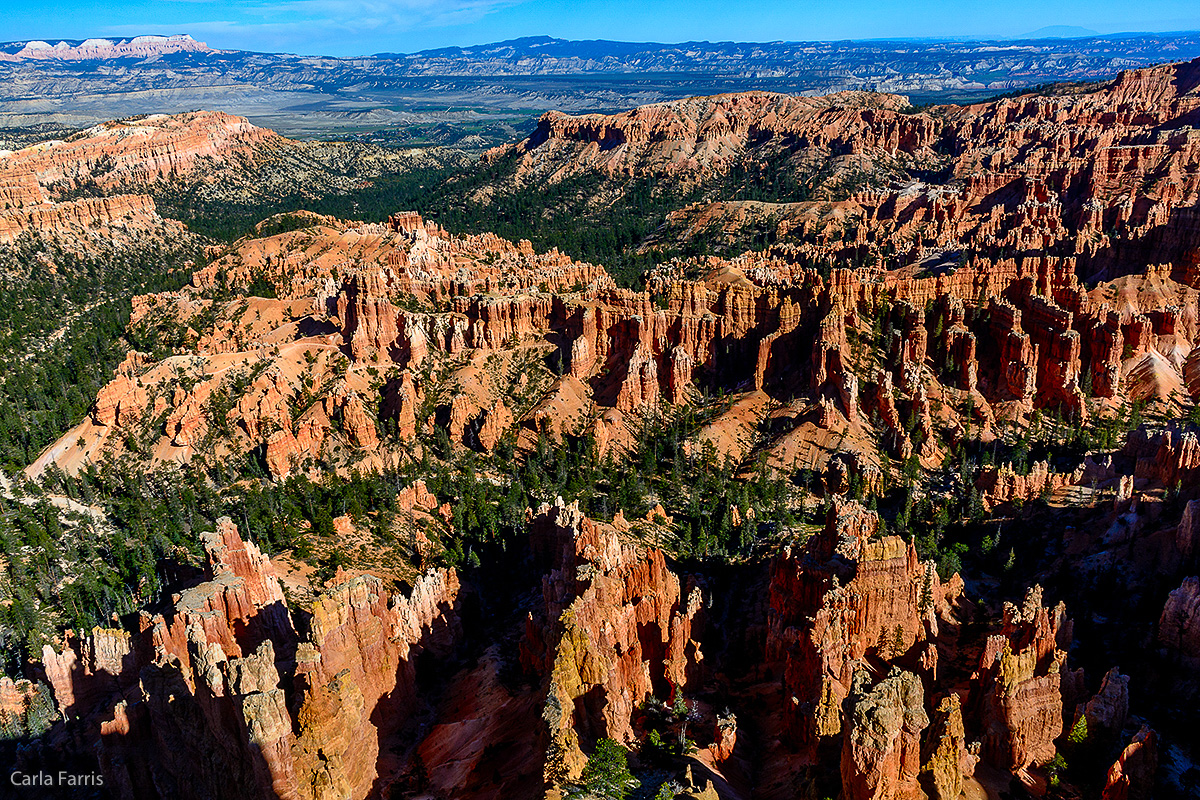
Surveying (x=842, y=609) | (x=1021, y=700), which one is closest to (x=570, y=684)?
(x=842, y=609)

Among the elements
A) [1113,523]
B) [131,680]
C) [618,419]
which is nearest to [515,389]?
[618,419]

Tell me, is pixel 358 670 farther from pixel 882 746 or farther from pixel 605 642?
pixel 882 746

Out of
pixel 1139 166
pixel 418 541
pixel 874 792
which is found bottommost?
pixel 418 541

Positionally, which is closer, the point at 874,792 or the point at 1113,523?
the point at 874,792

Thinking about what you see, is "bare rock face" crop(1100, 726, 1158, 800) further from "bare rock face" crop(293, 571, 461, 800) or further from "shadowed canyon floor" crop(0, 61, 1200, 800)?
"bare rock face" crop(293, 571, 461, 800)

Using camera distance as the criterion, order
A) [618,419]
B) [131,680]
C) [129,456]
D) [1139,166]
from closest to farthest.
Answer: [131,680]
[129,456]
[618,419]
[1139,166]

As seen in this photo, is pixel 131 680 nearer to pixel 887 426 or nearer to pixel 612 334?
pixel 612 334

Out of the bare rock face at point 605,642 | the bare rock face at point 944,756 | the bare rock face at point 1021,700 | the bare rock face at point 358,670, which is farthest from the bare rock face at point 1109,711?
the bare rock face at point 358,670
